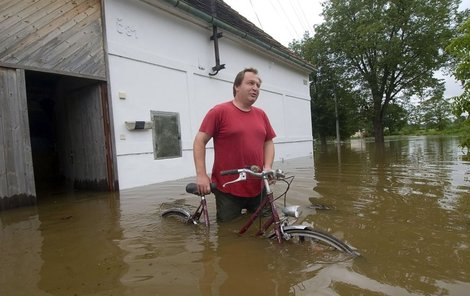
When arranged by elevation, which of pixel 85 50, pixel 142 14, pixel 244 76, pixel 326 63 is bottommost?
pixel 244 76

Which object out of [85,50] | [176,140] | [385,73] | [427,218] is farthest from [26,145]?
[385,73]

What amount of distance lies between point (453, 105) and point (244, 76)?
2.77 metres

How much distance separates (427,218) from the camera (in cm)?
420

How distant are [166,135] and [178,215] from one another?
4.59m

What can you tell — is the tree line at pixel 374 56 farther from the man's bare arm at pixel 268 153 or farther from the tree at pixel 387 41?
the man's bare arm at pixel 268 153

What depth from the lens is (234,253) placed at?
315 cm

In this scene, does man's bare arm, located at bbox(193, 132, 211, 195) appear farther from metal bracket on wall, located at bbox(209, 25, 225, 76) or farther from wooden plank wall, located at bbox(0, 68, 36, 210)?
metal bracket on wall, located at bbox(209, 25, 225, 76)

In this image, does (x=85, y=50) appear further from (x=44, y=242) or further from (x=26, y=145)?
(x=44, y=242)

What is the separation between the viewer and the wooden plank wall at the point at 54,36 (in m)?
5.77

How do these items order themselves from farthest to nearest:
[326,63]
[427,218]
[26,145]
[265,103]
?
[326,63] < [265,103] < [26,145] < [427,218]

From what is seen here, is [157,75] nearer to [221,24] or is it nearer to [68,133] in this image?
[68,133]

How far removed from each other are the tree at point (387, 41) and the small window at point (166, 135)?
21.9m

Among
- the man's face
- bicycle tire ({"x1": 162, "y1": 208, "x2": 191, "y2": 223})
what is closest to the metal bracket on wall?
bicycle tire ({"x1": 162, "y1": 208, "x2": 191, "y2": 223})

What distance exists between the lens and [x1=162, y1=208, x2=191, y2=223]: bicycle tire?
4301 millimetres
